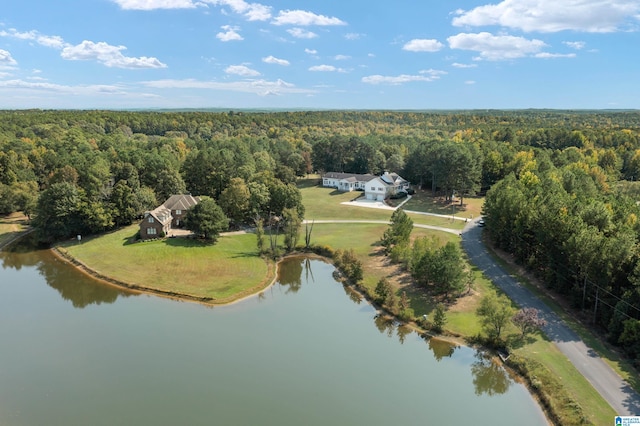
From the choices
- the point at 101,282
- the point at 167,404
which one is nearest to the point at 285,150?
the point at 101,282

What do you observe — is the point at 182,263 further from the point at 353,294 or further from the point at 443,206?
the point at 443,206

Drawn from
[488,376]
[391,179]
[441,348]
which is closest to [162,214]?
[441,348]

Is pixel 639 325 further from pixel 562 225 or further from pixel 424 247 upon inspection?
pixel 424 247

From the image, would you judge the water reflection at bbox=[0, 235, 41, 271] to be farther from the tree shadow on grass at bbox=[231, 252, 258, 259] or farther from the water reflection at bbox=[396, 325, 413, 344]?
the water reflection at bbox=[396, 325, 413, 344]

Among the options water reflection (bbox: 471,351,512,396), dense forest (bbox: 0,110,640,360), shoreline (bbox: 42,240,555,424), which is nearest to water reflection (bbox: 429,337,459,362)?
shoreline (bbox: 42,240,555,424)

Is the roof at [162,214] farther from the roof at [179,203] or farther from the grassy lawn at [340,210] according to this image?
the grassy lawn at [340,210]
